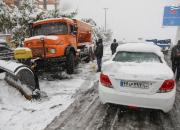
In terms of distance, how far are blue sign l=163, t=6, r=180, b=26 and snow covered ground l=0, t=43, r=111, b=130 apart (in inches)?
1009

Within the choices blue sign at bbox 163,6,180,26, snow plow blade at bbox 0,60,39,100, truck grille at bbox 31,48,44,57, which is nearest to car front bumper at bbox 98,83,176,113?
snow plow blade at bbox 0,60,39,100

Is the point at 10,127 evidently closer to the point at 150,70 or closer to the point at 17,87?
the point at 17,87

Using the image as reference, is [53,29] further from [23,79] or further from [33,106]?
[33,106]

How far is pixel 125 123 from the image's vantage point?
17.0ft

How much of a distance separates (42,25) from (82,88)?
15.6 feet

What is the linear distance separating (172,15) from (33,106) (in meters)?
28.9

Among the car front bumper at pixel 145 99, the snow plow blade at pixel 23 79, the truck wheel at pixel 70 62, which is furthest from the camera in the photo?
the truck wheel at pixel 70 62

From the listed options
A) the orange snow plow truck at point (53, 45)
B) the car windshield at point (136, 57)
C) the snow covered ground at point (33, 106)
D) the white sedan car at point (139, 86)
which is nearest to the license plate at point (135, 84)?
the white sedan car at point (139, 86)

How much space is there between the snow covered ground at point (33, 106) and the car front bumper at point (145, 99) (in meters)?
1.65

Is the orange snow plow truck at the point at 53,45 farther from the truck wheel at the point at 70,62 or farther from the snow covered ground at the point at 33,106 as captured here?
the snow covered ground at the point at 33,106

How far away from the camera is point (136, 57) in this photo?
20.5 feet

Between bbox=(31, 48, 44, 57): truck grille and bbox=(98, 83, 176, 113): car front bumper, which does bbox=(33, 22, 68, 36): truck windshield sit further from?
bbox=(98, 83, 176, 113): car front bumper

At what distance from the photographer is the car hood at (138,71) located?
4867 mm

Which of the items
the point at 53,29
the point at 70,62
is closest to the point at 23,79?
the point at 70,62
